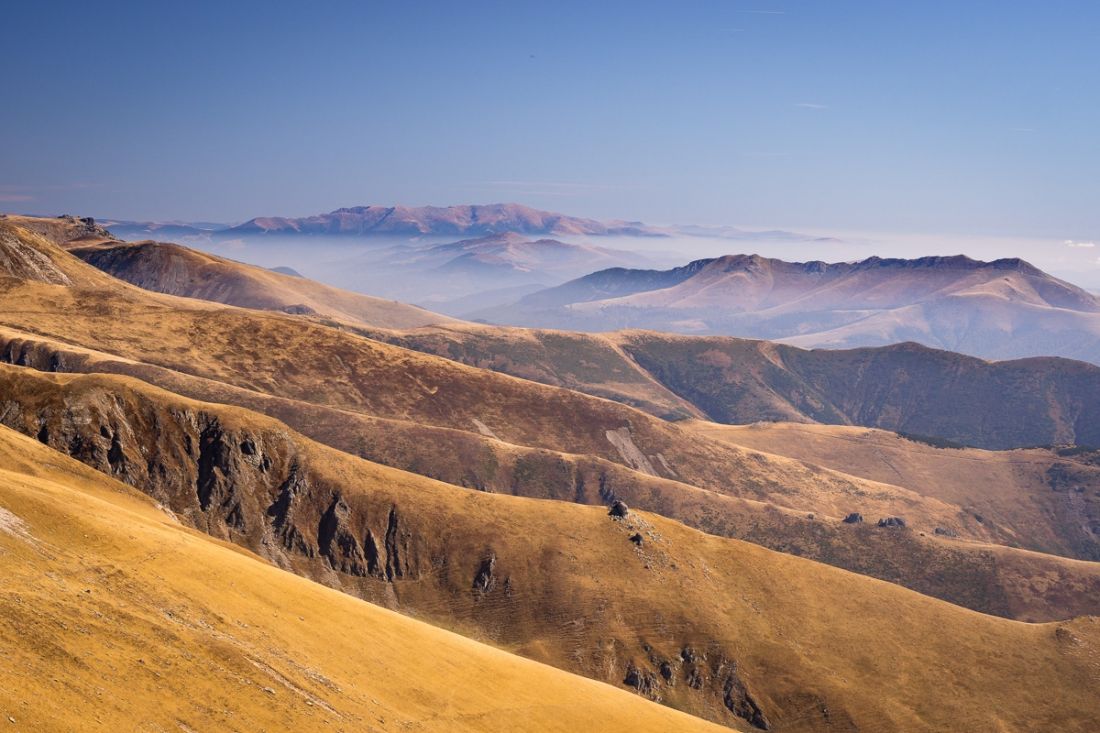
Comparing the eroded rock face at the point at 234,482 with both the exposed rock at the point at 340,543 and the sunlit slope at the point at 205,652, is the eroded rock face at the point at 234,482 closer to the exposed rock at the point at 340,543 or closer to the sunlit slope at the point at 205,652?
the exposed rock at the point at 340,543

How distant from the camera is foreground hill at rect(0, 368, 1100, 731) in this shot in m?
129

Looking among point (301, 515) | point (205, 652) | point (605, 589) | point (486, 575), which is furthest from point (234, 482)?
point (205, 652)

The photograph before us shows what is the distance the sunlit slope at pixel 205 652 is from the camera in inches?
1933

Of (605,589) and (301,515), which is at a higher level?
(301,515)

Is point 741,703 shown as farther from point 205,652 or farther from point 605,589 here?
point 205,652

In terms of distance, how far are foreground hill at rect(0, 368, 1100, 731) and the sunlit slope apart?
36.0 meters

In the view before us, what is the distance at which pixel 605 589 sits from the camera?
462ft

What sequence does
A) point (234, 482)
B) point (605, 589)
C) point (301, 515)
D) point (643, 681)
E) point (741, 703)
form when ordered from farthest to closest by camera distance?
1. point (301, 515)
2. point (605, 589)
3. point (234, 482)
4. point (741, 703)
5. point (643, 681)

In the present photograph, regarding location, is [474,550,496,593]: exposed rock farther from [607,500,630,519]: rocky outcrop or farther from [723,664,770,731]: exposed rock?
[723,664,770,731]: exposed rock

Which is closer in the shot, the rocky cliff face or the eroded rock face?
the rocky cliff face

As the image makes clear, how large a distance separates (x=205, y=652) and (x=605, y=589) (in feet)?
294

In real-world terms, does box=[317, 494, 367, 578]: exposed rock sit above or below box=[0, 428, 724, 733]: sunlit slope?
below

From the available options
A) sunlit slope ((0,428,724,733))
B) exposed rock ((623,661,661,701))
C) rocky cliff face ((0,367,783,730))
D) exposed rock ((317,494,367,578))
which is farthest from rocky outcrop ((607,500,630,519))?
sunlit slope ((0,428,724,733))

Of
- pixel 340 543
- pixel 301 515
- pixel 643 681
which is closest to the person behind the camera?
pixel 643 681
